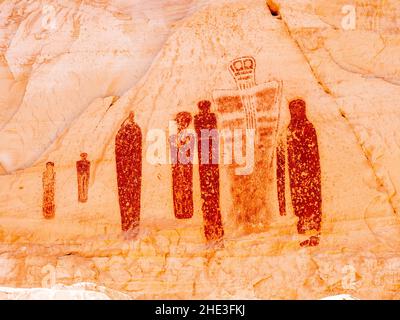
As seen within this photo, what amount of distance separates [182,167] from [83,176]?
0.82 meters

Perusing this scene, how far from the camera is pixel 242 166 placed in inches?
218

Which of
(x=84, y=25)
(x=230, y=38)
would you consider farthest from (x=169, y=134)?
(x=84, y=25)

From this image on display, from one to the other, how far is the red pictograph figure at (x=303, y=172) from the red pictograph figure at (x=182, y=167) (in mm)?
707

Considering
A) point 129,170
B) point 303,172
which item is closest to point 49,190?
point 129,170

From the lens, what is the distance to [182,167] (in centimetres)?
563

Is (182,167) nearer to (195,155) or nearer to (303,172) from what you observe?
(195,155)

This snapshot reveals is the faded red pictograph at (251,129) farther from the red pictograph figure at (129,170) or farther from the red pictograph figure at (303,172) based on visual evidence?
the red pictograph figure at (129,170)

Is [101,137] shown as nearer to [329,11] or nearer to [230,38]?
[230,38]

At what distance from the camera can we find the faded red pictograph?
5.48m

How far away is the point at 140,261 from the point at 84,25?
2.17 m

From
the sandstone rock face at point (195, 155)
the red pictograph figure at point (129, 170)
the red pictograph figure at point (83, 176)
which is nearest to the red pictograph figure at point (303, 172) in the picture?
the sandstone rock face at point (195, 155)

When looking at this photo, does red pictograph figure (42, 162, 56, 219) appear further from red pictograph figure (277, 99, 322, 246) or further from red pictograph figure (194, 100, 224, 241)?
red pictograph figure (277, 99, 322, 246)

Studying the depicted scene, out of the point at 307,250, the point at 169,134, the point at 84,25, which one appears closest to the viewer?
the point at 307,250

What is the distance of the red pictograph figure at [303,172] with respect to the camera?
5.40 meters
